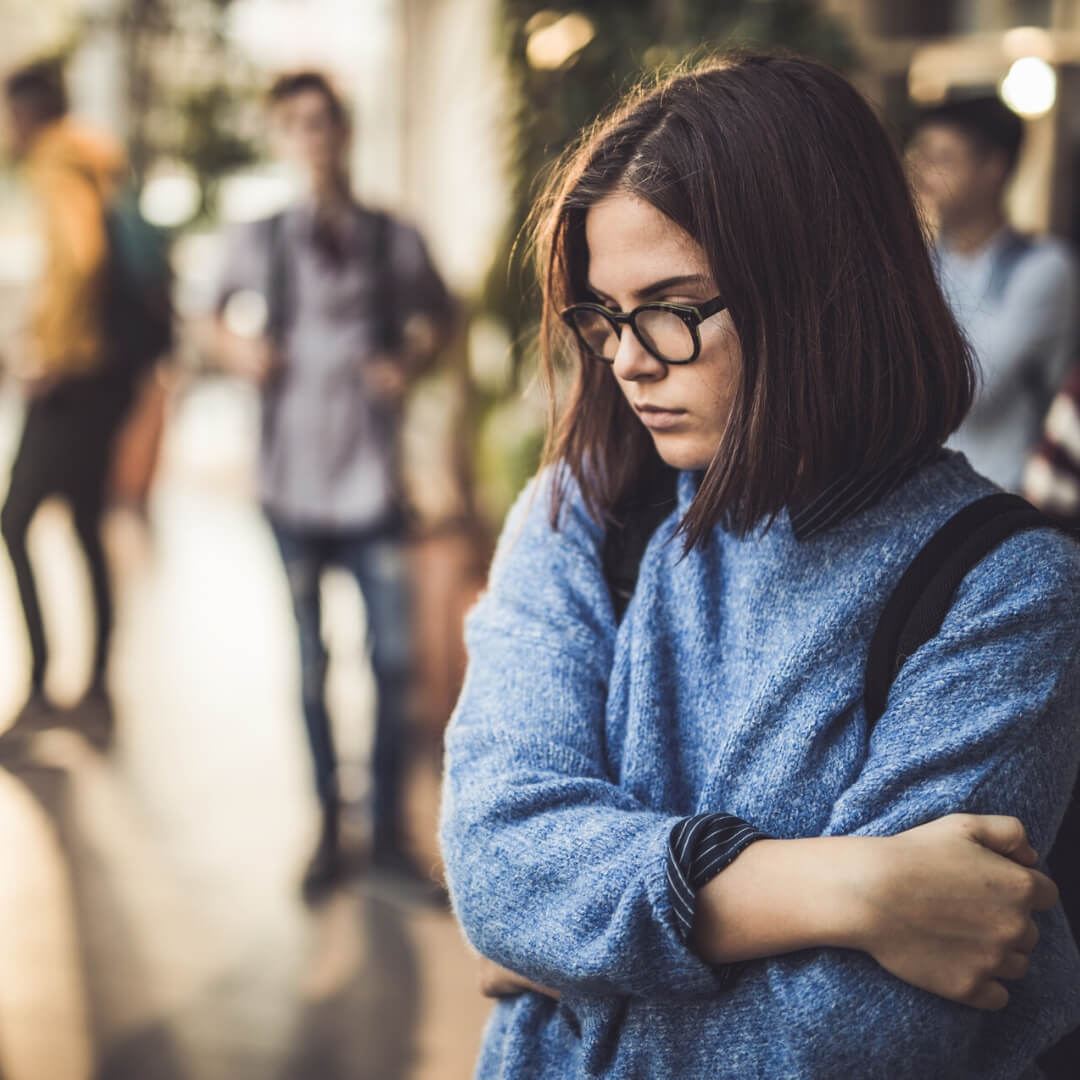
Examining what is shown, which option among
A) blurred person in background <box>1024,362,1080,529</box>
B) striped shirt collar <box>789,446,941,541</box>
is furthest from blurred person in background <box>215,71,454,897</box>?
striped shirt collar <box>789,446,941,541</box>

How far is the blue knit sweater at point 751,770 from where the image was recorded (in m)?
0.93

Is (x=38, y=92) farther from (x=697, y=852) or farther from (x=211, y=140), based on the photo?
(x=697, y=852)

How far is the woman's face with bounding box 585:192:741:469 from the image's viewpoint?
1.01 m

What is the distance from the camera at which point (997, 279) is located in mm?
2789

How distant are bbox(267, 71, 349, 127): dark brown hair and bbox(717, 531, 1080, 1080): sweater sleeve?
8.85 feet

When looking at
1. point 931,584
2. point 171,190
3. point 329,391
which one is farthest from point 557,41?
point 171,190

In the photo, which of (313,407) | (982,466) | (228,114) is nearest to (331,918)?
(313,407)

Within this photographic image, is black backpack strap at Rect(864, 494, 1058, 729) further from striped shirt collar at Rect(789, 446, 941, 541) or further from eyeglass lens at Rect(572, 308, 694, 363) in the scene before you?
eyeglass lens at Rect(572, 308, 694, 363)

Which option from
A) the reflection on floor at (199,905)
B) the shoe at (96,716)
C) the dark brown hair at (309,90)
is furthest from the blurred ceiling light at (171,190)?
the dark brown hair at (309,90)

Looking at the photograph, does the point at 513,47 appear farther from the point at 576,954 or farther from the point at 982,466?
the point at 576,954

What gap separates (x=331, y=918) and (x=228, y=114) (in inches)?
179

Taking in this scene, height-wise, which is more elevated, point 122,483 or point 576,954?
point 576,954

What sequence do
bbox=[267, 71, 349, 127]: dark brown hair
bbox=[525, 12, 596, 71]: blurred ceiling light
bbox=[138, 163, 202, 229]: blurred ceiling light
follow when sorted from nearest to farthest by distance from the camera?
bbox=[267, 71, 349, 127]: dark brown hair → bbox=[525, 12, 596, 71]: blurred ceiling light → bbox=[138, 163, 202, 229]: blurred ceiling light

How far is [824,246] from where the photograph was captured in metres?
1.00
